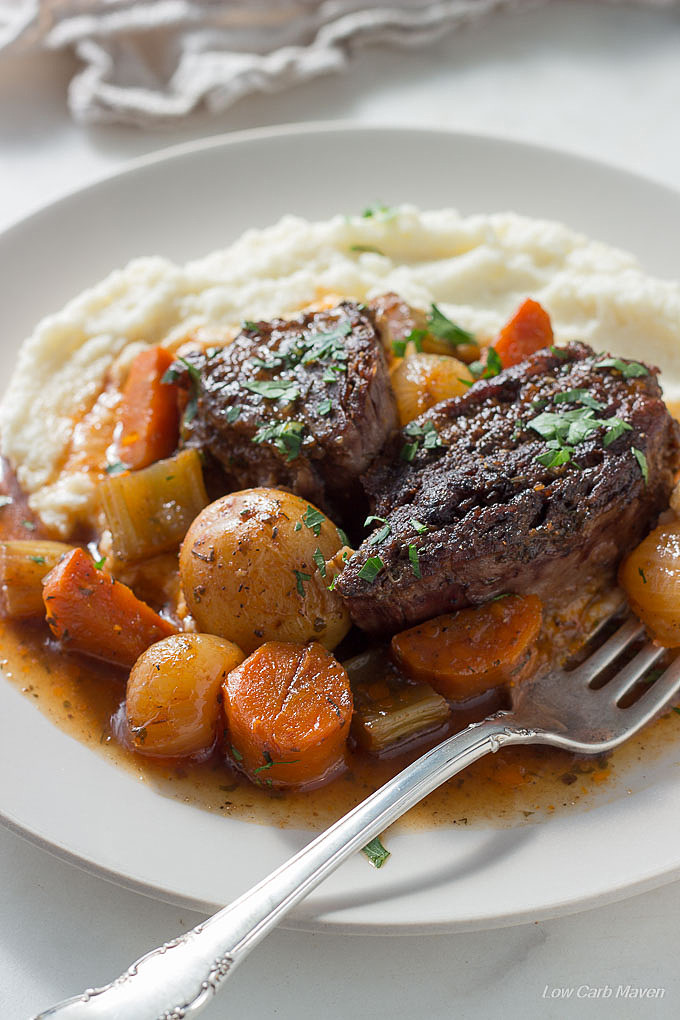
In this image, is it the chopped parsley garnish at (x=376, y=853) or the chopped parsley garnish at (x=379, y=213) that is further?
the chopped parsley garnish at (x=379, y=213)

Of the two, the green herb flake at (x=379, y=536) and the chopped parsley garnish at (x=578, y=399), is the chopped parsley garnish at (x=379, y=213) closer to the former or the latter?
the chopped parsley garnish at (x=578, y=399)

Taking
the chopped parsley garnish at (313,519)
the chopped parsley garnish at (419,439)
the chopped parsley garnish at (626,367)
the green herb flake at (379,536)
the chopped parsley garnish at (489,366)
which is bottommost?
the chopped parsley garnish at (313,519)

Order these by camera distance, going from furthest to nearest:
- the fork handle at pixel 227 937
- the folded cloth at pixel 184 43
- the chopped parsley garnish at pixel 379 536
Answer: the folded cloth at pixel 184 43 < the chopped parsley garnish at pixel 379 536 < the fork handle at pixel 227 937

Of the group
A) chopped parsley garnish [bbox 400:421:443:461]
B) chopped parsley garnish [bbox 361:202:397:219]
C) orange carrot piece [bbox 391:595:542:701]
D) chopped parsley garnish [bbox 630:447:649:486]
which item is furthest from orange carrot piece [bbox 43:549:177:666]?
chopped parsley garnish [bbox 361:202:397:219]

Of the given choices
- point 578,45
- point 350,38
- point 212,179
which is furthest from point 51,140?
point 578,45

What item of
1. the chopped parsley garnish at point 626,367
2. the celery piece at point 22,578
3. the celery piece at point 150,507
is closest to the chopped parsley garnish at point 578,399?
the chopped parsley garnish at point 626,367

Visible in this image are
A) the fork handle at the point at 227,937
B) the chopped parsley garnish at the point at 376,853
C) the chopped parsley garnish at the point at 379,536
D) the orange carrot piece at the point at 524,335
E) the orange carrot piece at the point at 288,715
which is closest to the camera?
the fork handle at the point at 227,937

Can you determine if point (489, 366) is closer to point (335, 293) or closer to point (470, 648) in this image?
point (335, 293)
